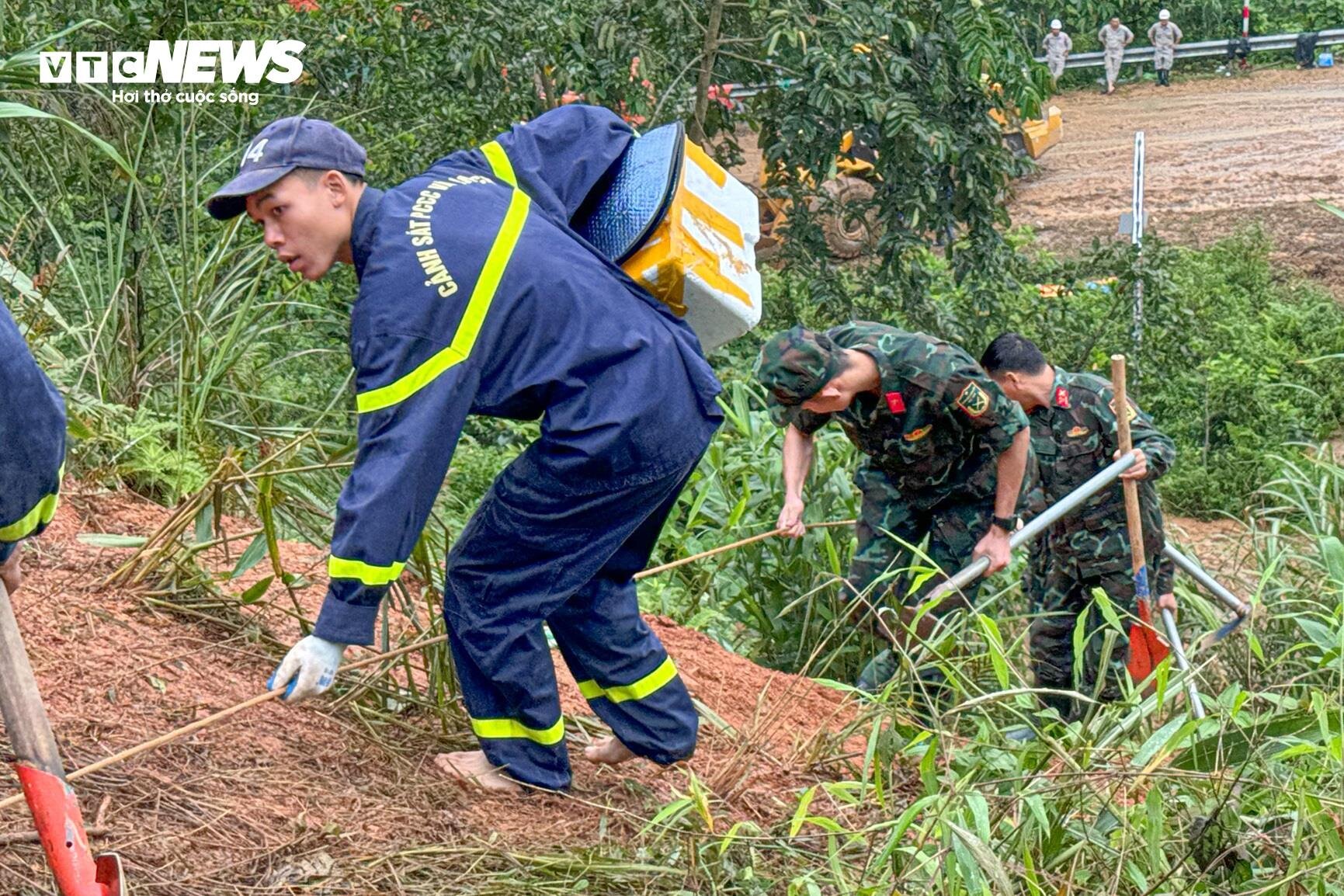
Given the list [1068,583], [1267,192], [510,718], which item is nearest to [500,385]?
[510,718]

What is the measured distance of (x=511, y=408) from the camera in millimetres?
3527

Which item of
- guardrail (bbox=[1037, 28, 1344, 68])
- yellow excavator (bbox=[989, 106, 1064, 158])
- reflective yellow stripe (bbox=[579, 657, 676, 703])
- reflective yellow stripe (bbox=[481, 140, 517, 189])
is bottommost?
yellow excavator (bbox=[989, 106, 1064, 158])

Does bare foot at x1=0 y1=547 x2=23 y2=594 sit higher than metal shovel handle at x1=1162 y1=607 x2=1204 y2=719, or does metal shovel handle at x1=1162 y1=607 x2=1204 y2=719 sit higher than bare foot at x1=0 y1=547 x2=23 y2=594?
bare foot at x1=0 y1=547 x2=23 y2=594

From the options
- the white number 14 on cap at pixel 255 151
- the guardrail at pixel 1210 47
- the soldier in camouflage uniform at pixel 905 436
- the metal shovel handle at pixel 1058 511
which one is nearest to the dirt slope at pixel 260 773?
the metal shovel handle at pixel 1058 511

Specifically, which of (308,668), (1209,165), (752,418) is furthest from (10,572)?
(1209,165)

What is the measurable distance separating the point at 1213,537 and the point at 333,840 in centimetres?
483

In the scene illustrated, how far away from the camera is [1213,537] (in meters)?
7.16

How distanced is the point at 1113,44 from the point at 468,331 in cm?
2117

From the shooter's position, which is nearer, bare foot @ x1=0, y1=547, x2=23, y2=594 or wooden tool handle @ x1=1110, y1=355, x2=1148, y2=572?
bare foot @ x1=0, y1=547, x2=23, y2=594

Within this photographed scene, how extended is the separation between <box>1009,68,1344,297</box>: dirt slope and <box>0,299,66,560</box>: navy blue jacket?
14102 mm

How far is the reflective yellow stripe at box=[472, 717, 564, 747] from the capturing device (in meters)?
3.74

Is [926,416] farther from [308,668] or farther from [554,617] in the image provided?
[308,668]

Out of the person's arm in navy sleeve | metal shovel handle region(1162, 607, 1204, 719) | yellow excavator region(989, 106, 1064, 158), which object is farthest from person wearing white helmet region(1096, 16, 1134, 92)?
the person's arm in navy sleeve

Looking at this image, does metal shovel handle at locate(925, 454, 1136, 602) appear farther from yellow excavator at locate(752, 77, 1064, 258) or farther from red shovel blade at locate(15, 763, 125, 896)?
red shovel blade at locate(15, 763, 125, 896)
